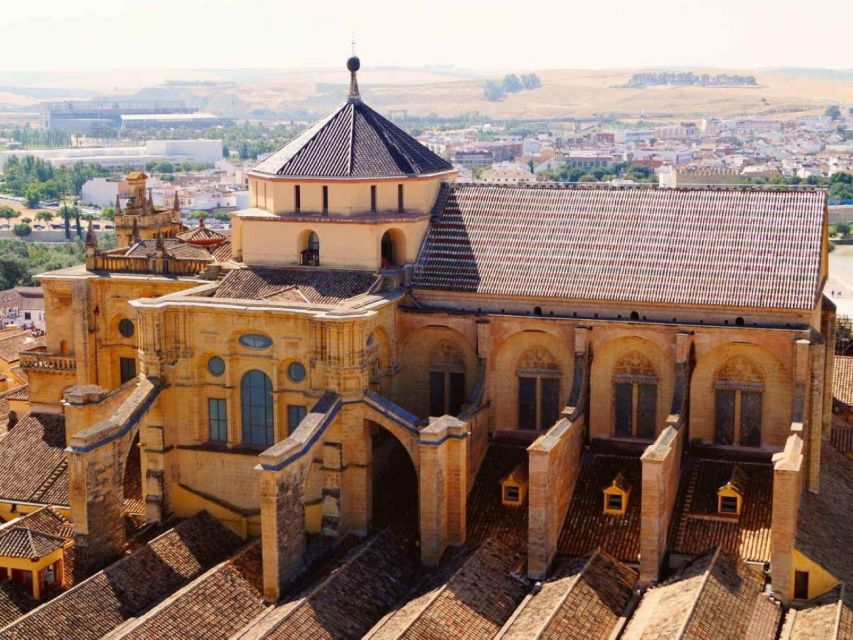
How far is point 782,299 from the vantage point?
4019cm

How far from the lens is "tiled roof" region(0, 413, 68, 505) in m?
46.1

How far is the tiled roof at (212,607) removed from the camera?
33781mm

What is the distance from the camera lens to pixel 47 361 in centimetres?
5106

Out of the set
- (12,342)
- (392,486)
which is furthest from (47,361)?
(12,342)

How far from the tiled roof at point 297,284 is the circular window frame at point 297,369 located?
209cm

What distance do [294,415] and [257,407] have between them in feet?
4.58

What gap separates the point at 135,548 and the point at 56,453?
374 inches

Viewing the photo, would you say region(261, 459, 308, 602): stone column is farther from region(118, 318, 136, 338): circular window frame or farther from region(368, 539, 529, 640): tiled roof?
region(118, 318, 136, 338): circular window frame

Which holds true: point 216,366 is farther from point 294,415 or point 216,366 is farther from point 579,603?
point 579,603

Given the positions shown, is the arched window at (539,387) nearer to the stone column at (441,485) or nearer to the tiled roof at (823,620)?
the stone column at (441,485)

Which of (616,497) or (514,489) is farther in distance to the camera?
(514,489)

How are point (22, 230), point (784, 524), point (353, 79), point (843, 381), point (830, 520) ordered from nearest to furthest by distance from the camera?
point (784, 524)
point (830, 520)
point (353, 79)
point (843, 381)
point (22, 230)

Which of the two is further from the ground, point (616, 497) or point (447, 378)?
point (447, 378)

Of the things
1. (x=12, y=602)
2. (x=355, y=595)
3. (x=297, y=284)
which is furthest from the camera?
(x=297, y=284)
